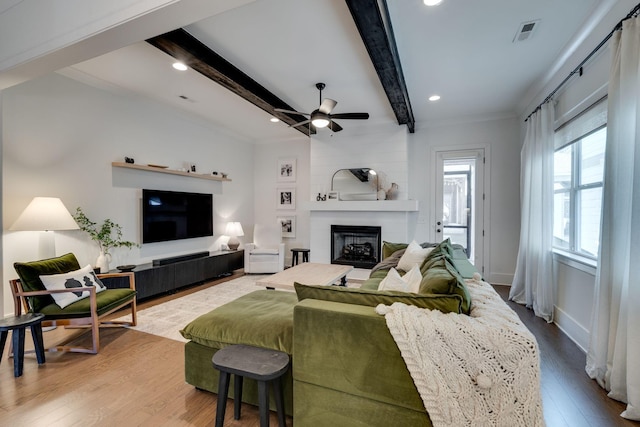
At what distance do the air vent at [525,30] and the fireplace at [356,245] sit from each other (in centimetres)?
321

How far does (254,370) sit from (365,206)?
396 cm

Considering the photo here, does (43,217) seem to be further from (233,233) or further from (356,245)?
(356,245)

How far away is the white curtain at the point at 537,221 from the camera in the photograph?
10.5ft

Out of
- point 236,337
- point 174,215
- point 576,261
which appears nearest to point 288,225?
point 174,215

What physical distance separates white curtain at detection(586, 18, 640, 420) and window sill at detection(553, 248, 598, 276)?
483 millimetres

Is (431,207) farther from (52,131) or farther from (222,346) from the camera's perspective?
(52,131)

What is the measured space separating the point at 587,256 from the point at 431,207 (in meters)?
2.54

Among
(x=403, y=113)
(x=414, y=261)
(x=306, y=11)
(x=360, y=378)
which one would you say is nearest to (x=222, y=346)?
(x=360, y=378)

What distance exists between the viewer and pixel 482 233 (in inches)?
190

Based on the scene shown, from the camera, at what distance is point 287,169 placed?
640 cm

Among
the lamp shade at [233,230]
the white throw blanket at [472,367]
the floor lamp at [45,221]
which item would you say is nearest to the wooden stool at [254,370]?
the white throw blanket at [472,367]

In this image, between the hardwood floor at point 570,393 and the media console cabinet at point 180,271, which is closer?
the hardwood floor at point 570,393

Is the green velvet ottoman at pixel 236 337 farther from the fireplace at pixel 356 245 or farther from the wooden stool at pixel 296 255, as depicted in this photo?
the wooden stool at pixel 296 255

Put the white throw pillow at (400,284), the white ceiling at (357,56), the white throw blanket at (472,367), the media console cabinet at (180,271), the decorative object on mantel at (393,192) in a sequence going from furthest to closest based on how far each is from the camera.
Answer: the decorative object on mantel at (393,192) → the media console cabinet at (180,271) → the white ceiling at (357,56) → the white throw pillow at (400,284) → the white throw blanket at (472,367)
